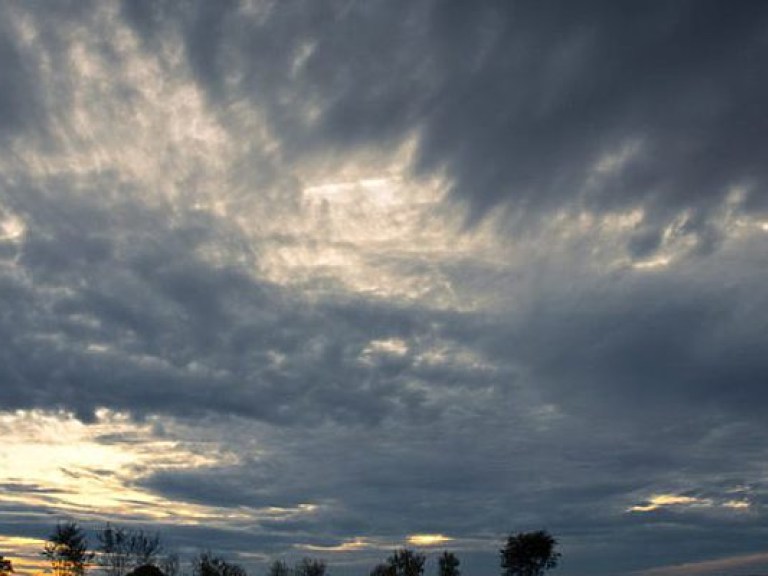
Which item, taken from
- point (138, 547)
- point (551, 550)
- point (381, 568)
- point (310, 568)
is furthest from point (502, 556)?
point (138, 547)

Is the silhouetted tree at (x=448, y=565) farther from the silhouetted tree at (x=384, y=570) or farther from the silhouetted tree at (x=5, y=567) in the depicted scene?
the silhouetted tree at (x=5, y=567)

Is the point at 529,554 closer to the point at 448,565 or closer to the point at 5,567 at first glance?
the point at 448,565

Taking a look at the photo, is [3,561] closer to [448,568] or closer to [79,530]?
[79,530]

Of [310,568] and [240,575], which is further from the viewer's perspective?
[310,568]

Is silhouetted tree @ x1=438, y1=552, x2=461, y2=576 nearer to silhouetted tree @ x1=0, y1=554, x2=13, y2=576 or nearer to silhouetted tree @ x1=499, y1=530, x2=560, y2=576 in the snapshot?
silhouetted tree @ x1=499, y1=530, x2=560, y2=576

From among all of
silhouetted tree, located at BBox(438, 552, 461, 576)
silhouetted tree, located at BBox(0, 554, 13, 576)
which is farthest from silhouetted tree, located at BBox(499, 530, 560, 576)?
silhouetted tree, located at BBox(0, 554, 13, 576)

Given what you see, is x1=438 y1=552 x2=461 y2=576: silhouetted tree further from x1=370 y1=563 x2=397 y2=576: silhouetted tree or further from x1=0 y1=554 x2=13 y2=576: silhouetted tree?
x1=0 y1=554 x2=13 y2=576: silhouetted tree

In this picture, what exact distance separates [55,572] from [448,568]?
Result: 249 ft

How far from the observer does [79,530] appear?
398 ft

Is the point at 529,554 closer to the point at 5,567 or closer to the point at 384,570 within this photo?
the point at 384,570

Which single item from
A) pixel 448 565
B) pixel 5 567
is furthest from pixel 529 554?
pixel 5 567

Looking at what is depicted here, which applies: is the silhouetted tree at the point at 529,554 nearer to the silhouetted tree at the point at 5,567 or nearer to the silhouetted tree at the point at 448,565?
the silhouetted tree at the point at 448,565

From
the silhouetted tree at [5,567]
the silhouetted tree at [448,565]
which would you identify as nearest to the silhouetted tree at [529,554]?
the silhouetted tree at [448,565]

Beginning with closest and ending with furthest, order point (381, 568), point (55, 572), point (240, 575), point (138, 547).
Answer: point (55, 572)
point (138, 547)
point (240, 575)
point (381, 568)
